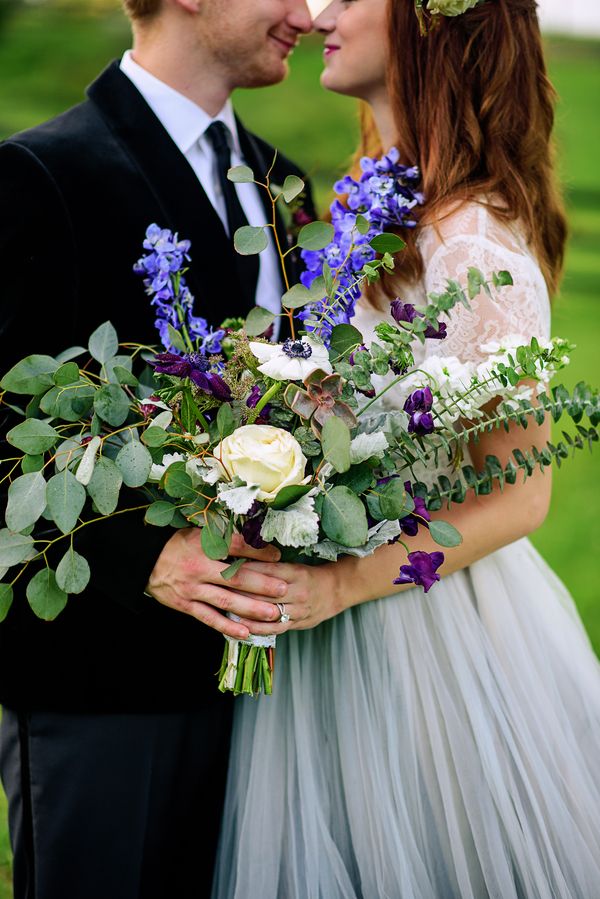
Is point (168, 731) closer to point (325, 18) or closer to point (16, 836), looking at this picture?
point (16, 836)

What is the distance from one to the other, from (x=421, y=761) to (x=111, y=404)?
102 cm

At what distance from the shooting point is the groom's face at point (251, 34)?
8.40ft

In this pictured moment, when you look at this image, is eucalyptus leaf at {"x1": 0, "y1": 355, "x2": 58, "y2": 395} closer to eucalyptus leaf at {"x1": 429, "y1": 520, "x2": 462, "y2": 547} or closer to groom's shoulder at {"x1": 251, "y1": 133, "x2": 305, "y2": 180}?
eucalyptus leaf at {"x1": 429, "y1": 520, "x2": 462, "y2": 547}

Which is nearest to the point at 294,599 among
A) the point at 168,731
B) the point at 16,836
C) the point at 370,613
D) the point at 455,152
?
the point at 370,613

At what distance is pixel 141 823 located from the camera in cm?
213

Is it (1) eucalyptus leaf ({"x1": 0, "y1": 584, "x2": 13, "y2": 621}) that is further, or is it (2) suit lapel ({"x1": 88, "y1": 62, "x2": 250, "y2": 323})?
(2) suit lapel ({"x1": 88, "y1": 62, "x2": 250, "y2": 323})

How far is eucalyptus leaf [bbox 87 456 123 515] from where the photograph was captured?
64.2 inches

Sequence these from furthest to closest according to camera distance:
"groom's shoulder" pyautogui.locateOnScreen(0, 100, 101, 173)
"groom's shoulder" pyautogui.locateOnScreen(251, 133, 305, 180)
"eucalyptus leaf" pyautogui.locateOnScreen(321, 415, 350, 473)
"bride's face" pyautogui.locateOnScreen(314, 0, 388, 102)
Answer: "groom's shoulder" pyautogui.locateOnScreen(251, 133, 305, 180), "bride's face" pyautogui.locateOnScreen(314, 0, 388, 102), "groom's shoulder" pyautogui.locateOnScreen(0, 100, 101, 173), "eucalyptus leaf" pyautogui.locateOnScreen(321, 415, 350, 473)

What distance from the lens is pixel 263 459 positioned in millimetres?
1559

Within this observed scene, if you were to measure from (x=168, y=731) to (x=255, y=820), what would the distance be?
268 mm

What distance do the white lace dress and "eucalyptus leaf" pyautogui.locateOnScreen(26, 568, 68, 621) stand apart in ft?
2.04

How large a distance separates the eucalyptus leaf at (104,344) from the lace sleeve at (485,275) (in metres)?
0.67

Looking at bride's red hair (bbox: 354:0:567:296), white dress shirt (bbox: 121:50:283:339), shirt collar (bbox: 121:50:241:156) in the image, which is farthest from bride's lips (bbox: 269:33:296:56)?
bride's red hair (bbox: 354:0:567:296)

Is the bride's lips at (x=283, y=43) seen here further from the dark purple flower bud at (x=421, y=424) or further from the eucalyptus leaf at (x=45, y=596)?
the eucalyptus leaf at (x=45, y=596)
